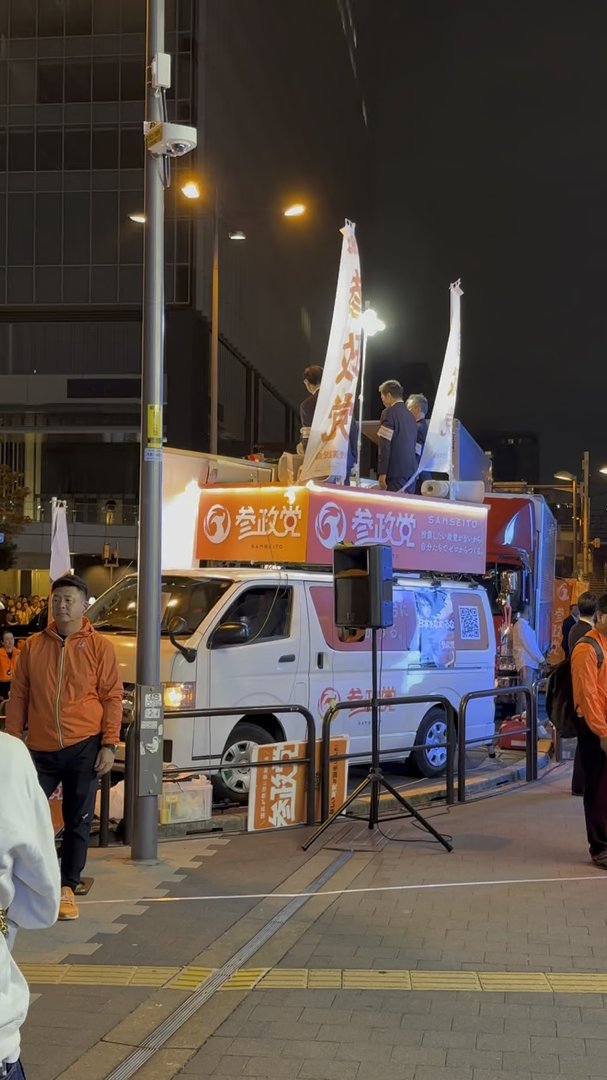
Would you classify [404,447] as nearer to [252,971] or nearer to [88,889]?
[88,889]

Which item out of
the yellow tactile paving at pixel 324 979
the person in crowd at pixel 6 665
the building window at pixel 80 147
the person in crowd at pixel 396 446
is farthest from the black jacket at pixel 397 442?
the building window at pixel 80 147

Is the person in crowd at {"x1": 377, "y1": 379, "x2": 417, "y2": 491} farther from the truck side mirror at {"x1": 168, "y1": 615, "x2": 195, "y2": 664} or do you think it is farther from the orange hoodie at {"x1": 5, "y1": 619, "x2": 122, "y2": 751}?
the orange hoodie at {"x1": 5, "y1": 619, "x2": 122, "y2": 751}

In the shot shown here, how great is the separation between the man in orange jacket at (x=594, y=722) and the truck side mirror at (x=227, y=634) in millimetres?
3121

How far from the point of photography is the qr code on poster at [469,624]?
1220cm

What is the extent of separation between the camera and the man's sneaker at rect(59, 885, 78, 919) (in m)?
5.91

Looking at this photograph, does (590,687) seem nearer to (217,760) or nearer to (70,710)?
(217,760)

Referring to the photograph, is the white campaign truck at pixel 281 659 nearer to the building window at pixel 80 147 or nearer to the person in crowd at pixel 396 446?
the person in crowd at pixel 396 446

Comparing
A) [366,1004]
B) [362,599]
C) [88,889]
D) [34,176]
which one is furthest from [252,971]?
[34,176]

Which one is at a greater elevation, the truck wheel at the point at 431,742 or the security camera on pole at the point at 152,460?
the security camera on pole at the point at 152,460

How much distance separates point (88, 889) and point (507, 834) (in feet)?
12.1

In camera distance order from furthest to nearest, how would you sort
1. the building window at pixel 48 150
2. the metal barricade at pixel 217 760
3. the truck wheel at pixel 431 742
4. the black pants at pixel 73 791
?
the building window at pixel 48 150 < the truck wheel at pixel 431 742 < the metal barricade at pixel 217 760 < the black pants at pixel 73 791

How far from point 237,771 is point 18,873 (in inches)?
274

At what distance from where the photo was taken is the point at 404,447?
39.4ft

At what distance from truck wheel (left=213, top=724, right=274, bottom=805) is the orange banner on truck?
184 cm
